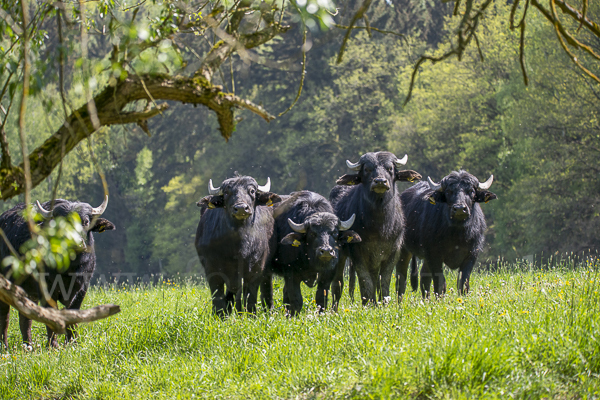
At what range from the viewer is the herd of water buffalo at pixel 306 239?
29.0 ft

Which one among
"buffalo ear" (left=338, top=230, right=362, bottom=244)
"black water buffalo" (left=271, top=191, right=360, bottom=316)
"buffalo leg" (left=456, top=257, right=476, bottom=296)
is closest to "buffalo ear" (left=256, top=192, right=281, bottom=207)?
"black water buffalo" (left=271, top=191, right=360, bottom=316)

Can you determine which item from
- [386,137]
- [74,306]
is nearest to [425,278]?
[74,306]

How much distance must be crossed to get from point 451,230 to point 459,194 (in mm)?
584

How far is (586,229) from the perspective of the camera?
21.2 metres

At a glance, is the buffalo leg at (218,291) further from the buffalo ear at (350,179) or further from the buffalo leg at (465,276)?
the buffalo leg at (465,276)

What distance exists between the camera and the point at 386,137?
33.6 metres

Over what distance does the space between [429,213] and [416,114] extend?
2048cm

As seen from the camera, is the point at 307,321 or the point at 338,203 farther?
the point at 338,203

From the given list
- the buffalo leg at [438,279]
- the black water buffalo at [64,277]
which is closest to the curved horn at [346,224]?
the buffalo leg at [438,279]

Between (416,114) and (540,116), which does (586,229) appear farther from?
(416,114)

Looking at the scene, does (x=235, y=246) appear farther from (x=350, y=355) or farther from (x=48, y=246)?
(x=48, y=246)

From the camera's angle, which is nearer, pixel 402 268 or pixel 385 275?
pixel 385 275

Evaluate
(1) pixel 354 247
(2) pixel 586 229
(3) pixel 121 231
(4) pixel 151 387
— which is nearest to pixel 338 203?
(1) pixel 354 247

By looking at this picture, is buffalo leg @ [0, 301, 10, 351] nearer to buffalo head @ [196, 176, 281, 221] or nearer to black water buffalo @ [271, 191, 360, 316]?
buffalo head @ [196, 176, 281, 221]
